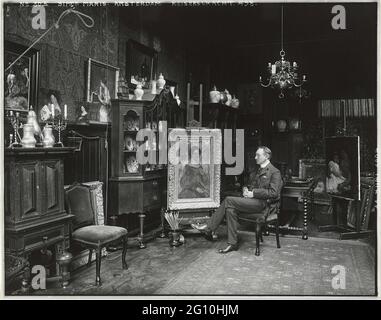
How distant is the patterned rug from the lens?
3928mm

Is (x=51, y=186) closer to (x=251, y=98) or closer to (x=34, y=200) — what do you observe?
(x=34, y=200)

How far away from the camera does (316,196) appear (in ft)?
27.6

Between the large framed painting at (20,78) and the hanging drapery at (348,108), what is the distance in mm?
5822

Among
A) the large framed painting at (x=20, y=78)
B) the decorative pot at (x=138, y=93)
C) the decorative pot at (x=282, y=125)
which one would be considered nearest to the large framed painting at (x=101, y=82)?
the decorative pot at (x=138, y=93)

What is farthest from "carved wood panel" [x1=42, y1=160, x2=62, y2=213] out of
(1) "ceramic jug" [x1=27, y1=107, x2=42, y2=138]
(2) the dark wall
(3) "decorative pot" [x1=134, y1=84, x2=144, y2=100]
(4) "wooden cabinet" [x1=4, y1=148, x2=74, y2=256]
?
(3) "decorative pot" [x1=134, y1=84, x2=144, y2=100]

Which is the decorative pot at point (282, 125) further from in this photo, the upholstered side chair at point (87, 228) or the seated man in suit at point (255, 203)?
the upholstered side chair at point (87, 228)

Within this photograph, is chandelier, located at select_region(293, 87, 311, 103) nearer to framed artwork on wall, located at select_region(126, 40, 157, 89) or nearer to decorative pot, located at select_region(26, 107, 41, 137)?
framed artwork on wall, located at select_region(126, 40, 157, 89)

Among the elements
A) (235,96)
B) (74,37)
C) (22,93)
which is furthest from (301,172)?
(22,93)

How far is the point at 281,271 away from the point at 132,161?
7.97ft

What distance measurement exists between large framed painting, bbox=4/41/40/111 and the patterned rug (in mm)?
2220

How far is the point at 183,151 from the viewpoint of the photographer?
18.8 feet

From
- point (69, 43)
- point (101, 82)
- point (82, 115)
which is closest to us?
point (69, 43)

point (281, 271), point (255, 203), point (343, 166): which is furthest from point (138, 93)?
point (343, 166)

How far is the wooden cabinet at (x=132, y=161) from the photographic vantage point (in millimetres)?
5402
